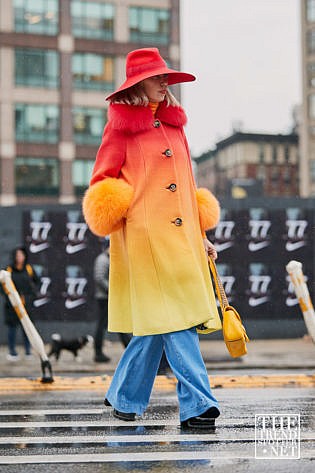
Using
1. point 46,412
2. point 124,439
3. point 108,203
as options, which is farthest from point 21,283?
point 124,439

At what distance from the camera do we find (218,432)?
191 inches

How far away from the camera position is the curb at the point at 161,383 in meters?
7.39

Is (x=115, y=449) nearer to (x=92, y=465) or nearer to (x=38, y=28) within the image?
(x=92, y=465)

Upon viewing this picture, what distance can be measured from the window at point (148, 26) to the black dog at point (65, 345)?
4345cm

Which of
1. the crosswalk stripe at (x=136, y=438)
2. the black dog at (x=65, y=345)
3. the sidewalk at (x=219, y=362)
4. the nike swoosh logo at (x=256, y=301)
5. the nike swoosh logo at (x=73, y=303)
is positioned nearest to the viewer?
the crosswalk stripe at (x=136, y=438)

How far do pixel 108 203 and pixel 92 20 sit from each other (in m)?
48.5

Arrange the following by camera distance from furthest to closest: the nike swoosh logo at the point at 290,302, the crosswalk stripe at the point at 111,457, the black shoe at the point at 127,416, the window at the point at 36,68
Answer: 1. the window at the point at 36,68
2. the nike swoosh logo at the point at 290,302
3. the black shoe at the point at 127,416
4. the crosswalk stripe at the point at 111,457

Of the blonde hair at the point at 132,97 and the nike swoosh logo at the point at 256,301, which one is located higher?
the blonde hair at the point at 132,97

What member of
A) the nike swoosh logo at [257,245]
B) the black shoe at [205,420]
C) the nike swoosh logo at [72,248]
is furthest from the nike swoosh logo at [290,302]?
the black shoe at [205,420]

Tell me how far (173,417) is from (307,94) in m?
92.3

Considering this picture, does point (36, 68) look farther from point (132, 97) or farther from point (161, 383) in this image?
point (132, 97)

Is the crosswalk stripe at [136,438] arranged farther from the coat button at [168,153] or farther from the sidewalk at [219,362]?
the sidewalk at [219,362]

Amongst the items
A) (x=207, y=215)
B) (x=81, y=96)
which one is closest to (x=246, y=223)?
(x=207, y=215)

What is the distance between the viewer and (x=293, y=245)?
14.1 meters
